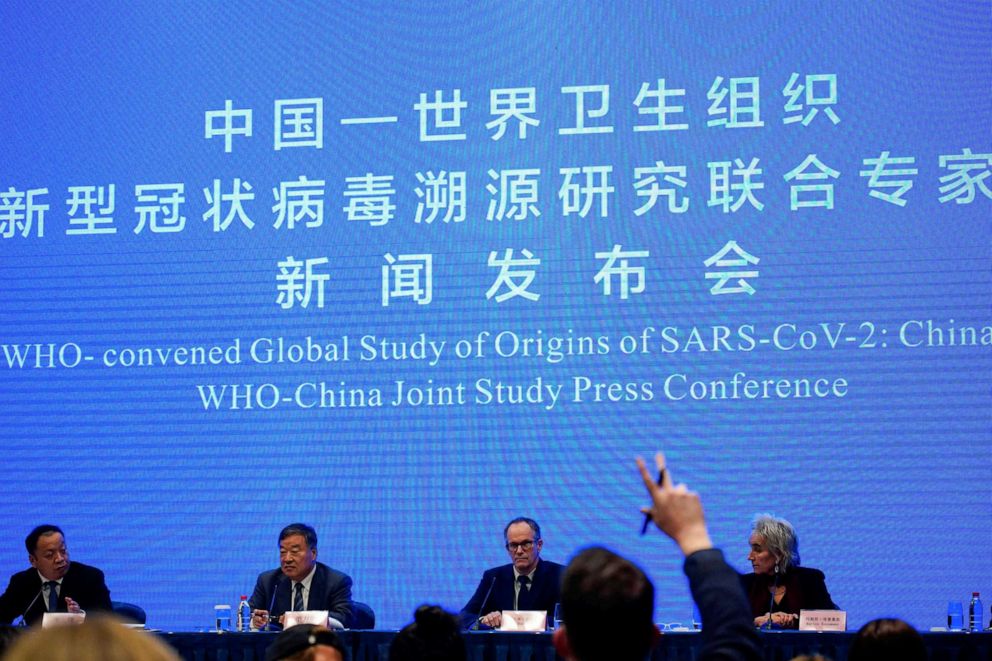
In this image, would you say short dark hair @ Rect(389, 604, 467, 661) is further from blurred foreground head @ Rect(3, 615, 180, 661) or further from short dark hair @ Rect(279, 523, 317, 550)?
short dark hair @ Rect(279, 523, 317, 550)

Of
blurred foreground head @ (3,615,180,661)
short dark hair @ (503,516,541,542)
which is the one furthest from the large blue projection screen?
blurred foreground head @ (3,615,180,661)

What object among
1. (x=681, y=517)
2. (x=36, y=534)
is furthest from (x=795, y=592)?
(x=681, y=517)

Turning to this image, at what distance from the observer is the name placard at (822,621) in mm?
4129

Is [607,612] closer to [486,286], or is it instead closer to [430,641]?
[430,641]

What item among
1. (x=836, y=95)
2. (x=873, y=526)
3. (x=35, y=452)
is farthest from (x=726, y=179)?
(x=35, y=452)

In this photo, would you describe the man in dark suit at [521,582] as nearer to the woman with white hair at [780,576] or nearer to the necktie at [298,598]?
the necktie at [298,598]

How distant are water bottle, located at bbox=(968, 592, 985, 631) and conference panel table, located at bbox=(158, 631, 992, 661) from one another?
2.05 ft

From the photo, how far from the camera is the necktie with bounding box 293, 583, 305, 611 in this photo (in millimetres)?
5145

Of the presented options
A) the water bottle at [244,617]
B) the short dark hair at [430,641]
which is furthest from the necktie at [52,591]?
the short dark hair at [430,641]

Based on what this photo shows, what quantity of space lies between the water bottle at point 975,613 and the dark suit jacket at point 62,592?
127 inches

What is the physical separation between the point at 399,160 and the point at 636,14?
44.7 inches

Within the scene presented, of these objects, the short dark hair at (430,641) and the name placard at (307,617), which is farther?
the name placard at (307,617)

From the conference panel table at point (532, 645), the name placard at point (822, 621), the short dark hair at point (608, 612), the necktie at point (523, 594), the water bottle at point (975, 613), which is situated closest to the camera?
the short dark hair at point (608, 612)

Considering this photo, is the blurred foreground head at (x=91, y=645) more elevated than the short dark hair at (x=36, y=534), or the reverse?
the short dark hair at (x=36, y=534)
